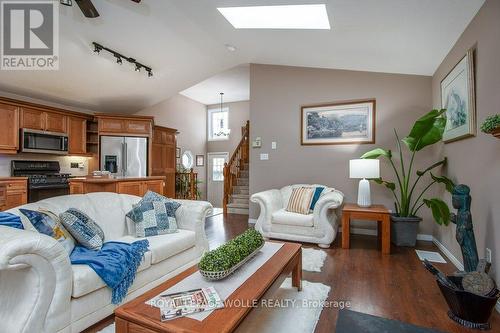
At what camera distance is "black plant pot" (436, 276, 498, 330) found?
171cm

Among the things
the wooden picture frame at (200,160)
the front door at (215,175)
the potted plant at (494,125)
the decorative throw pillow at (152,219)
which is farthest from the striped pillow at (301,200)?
the wooden picture frame at (200,160)

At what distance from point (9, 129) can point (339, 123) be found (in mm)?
5342

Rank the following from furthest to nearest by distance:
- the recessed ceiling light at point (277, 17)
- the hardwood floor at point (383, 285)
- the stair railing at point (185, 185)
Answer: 1. the stair railing at point (185, 185)
2. the recessed ceiling light at point (277, 17)
3. the hardwood floor at point (383, 285)

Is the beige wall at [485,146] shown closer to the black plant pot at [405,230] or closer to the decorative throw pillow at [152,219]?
the black plant pot at [405,230]

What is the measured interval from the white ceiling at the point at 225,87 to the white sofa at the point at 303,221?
3.18m

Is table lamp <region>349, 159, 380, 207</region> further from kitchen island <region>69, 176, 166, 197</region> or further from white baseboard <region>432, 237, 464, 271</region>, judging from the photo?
kitchen island <region>69, 176, 166, 197</region>

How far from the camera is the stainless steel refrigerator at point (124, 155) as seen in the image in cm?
530

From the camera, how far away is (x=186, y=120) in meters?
7.79

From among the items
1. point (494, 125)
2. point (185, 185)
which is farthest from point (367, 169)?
point (185, 185)

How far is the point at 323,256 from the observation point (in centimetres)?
314

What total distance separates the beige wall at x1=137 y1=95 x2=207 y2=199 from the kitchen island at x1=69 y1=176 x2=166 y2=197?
2267 millimetres

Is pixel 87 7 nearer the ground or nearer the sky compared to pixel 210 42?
nearer the ground

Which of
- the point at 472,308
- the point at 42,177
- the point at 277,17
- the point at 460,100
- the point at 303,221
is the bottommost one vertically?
the point at 472,308

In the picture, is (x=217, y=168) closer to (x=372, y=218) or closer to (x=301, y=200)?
(x=301, y=200)
